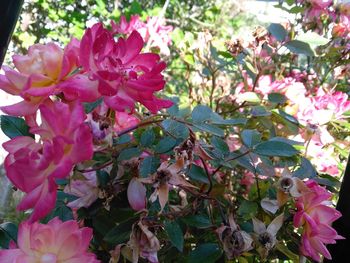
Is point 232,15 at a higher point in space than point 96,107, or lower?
lower

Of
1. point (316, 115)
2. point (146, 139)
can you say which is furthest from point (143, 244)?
point (316, 115)

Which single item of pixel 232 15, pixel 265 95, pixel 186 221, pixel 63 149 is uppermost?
pixel 63 149

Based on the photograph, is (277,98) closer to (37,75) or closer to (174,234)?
(174,234)

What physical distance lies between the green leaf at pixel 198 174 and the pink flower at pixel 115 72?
211 millimetres

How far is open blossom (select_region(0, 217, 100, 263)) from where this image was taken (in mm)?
524

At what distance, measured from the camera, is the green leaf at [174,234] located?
0.65 meters

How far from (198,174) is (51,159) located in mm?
342

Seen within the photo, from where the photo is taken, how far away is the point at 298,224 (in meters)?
0.65

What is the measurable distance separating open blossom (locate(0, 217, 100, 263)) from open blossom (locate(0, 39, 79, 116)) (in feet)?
0.42

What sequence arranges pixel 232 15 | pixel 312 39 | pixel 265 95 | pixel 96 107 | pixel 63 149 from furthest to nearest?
pixel 232 15 → pixel 265 95 → pixel 312 39 → pixel 96 107 → pixel 63 149

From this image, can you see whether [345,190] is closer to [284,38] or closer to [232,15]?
[284,38]

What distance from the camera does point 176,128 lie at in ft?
2.28

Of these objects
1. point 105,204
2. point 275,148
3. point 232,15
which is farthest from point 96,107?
point 232,15

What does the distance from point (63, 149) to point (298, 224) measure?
0.35 m
